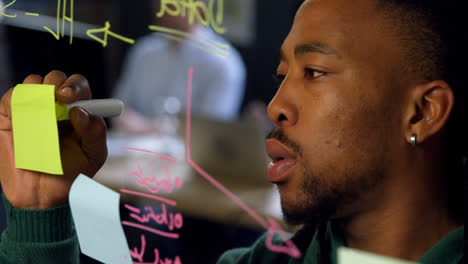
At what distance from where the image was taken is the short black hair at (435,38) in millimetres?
457

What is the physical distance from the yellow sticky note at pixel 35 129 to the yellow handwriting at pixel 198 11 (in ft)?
0.60

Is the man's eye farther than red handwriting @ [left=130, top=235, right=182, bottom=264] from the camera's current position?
No

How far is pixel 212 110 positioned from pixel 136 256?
1.05 metres

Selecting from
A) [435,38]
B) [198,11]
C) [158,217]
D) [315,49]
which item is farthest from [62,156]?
[435,38]

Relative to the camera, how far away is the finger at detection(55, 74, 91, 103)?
2.05 ft

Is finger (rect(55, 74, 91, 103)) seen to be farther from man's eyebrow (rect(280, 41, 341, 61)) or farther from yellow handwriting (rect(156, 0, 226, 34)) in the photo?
man's eyebrow (rect(280, 41, 341, 61))

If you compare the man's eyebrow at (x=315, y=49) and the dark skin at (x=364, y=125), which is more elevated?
the man's eyebrow at (x=315, y=49)

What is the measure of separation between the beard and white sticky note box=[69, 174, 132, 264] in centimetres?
24

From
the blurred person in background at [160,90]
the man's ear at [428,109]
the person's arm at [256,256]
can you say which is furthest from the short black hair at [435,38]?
the blurred person in background at [160,90]

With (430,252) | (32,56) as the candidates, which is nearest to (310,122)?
Result: (430,252)

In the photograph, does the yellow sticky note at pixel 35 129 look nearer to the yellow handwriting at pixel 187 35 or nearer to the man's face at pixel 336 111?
the yellow handwriting at pixel 187 35

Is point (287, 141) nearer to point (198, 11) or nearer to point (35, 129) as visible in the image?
point (198, 11)

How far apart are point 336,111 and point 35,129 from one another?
0.40m

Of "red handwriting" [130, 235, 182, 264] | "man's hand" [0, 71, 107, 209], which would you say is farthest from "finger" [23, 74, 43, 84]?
"red handwriting" [130, 235, 182, 264]
